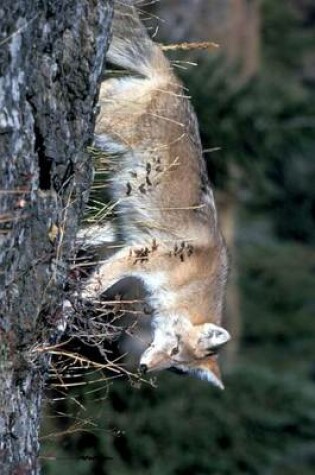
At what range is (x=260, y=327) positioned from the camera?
2572 centimetres

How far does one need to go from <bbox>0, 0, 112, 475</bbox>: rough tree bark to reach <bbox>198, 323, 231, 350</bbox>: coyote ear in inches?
102

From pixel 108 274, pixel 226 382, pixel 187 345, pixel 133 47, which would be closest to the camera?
pixel 133 47

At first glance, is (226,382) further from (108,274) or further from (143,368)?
(108,274)

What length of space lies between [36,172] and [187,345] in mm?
3082

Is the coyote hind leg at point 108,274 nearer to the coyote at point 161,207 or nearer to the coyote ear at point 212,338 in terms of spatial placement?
the coyote at point 161,207

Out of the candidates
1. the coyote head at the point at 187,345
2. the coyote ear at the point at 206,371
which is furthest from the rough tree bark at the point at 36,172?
the coyote ear at the point at 206,371

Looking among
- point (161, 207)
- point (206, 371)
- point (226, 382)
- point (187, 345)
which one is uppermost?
point (161, 207)

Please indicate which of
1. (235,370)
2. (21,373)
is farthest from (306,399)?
(21,373)

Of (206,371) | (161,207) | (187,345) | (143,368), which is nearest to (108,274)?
(161,207)

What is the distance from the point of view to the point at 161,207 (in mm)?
7570

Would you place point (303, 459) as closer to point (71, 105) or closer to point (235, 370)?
point (235, 370)

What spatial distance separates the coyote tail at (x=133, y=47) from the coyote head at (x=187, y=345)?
156 cm

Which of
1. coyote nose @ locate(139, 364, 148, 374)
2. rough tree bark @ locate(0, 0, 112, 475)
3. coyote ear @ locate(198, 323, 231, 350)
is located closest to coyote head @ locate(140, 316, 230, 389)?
coyote ear @ locate(198, 323, 231, 350)

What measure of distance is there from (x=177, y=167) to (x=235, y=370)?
9.08 metres
